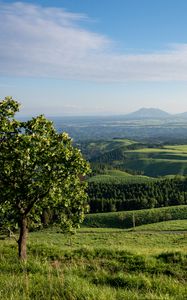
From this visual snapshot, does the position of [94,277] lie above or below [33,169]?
below

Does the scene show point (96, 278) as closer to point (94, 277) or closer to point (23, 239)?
point (94, 277)

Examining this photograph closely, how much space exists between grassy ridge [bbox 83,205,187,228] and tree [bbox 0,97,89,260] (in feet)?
335

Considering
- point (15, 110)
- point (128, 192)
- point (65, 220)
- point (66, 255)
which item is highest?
point (15, 110)

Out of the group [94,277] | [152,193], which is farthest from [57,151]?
[152,193]

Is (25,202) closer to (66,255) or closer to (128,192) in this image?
(66,255)

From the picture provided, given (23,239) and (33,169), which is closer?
(23,239)

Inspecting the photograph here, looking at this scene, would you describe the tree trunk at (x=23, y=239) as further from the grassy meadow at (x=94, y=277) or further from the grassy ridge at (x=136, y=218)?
the grassy ridge at (x=136, y=218)

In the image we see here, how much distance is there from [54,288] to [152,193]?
6347 inches

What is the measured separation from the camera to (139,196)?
6580 inches

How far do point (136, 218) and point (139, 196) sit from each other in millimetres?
45663

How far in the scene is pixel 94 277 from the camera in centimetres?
1061

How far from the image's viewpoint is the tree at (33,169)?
19078mm

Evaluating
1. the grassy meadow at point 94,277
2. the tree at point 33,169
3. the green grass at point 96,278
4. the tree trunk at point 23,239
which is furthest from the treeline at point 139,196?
the green grass at point 96,278

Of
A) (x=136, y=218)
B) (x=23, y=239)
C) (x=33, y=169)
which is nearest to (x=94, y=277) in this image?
(x=23, y=239)
